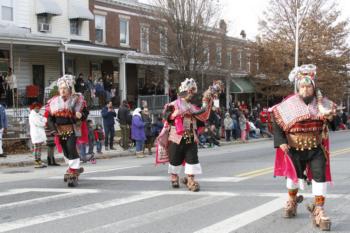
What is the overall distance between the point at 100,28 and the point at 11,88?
992 centimetres

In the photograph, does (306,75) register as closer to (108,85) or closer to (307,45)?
(108,85)

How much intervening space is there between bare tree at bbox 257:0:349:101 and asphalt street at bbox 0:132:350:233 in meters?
28.0

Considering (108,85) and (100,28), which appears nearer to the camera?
(108,85)

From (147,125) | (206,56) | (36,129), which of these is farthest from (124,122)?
(206,56)

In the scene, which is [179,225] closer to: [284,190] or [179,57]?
[284,190]

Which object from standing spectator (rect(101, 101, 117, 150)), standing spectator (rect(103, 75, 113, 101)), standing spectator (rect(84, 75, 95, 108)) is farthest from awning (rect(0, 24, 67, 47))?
standing spectator (rect(101, 101, 117, 150))

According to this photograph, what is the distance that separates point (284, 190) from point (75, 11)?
22.4 meters

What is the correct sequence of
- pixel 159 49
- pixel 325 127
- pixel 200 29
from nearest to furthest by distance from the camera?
pixel 325 127 → pixel 200 29 → pixel 159 49

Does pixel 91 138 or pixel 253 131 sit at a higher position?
pixel 91 138

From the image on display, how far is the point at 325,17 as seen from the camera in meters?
40.5

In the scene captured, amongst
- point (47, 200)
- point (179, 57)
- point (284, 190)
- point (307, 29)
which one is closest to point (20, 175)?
point (47, 200)

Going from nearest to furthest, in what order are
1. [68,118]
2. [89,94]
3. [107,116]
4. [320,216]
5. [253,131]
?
[320,216] < [68,118] < [107,116] < [89,94] < [253,131]

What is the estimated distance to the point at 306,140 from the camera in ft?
22.2

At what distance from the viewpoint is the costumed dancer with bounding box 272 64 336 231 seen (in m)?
6.65
